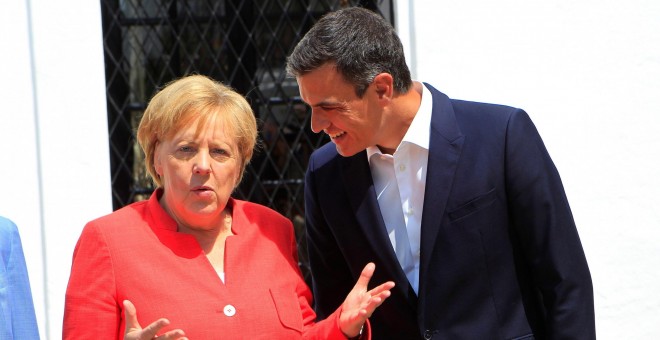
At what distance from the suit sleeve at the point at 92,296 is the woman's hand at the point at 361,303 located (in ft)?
2.17

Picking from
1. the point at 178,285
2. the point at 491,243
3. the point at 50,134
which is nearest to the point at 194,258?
the point at 178,285

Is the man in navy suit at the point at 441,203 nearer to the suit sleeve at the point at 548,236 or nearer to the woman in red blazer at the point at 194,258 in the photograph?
the suit sleeve at the point at 548,236

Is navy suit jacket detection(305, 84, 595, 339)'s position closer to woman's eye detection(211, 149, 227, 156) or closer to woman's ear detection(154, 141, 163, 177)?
woman's eye detection(211, 149, 227, 156)

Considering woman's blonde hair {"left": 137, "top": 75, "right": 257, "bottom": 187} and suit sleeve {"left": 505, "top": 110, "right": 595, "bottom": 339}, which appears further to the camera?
woman's blonde hair {"left": 137, "top": 75, "right": 257, "bottom": 187}

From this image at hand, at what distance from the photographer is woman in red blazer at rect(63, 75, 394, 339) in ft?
8.88

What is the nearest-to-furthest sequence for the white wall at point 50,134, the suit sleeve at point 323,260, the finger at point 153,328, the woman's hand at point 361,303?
the finger at point 153,328, the woman's hand at point 361,303, the suit sleeve at point 323,260, the white wall at point 50,134

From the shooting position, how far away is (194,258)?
9.39 ft

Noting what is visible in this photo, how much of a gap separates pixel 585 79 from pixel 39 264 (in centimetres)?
270

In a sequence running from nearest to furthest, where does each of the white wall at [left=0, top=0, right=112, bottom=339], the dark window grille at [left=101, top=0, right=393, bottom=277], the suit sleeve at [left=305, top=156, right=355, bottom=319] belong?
the suit sleeve at [left=305, top=156, right=355, bottom=319] → the white wall at [left=0, top=0, right=112, bottom=339] → the dark window grille at [left=101, top=0, right=393, bottom=277]

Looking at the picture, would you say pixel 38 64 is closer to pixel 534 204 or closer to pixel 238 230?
pixel 238 230

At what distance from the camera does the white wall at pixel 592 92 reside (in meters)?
4.41

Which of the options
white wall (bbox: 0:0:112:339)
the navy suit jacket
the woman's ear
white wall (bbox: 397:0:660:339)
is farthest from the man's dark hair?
white wall (bbox: 0:0:112:339)

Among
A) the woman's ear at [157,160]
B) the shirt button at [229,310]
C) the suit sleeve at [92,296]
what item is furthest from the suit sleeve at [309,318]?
the suit sleeve at [92,296]

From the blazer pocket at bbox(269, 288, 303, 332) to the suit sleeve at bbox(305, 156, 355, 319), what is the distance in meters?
0.19
